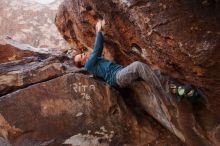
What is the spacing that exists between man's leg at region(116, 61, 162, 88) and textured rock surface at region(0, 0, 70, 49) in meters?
19.2

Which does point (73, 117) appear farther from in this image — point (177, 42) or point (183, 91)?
point (177, 42)

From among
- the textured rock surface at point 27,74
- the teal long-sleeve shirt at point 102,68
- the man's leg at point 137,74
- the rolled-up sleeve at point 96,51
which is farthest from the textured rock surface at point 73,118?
the man's leg at point 137,74

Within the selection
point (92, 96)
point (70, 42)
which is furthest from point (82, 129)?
point (70, 42)

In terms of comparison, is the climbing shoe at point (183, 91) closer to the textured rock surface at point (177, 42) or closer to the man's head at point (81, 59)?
the textured rock surface at point (177, 42)

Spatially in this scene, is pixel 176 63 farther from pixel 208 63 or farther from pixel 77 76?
pixel 77 76

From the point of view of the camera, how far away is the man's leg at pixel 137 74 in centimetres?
A: 611

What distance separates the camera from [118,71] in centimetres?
691

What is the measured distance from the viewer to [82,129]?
22.8 ft

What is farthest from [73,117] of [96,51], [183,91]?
[183,91]

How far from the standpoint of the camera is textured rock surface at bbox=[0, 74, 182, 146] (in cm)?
678

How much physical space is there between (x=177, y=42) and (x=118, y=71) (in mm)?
2326

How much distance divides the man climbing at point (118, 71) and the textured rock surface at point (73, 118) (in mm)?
236

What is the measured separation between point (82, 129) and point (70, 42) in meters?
4.40

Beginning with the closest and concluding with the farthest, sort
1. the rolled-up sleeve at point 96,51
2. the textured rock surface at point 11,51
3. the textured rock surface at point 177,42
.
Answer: the textured rock surface at point 177,42 → the rolled-up sleeve at point 96,51 → the textured rock surface at point 11,51
